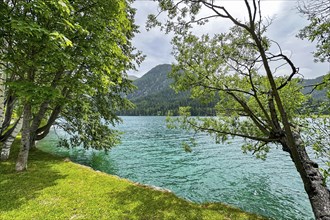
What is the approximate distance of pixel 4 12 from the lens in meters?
6.23

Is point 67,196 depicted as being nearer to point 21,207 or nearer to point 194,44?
point 21,207

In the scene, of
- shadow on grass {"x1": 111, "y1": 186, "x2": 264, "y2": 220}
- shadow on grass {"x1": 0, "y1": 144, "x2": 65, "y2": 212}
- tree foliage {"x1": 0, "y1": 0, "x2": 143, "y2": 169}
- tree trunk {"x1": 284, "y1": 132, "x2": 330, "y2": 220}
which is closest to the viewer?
tree foliage {"x1": 0, "y1": 0, "x2": 143, "y2": 169}

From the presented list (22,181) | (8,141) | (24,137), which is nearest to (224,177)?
(22,181)

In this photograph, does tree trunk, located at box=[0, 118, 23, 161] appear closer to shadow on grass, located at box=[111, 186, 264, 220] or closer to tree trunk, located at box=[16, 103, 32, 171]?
tree trunk, located at box=[16, 103, 32, 171]

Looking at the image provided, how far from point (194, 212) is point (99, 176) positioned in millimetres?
5961

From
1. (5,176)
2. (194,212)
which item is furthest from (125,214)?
(5,176)

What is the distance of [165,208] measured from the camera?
7.93 metres

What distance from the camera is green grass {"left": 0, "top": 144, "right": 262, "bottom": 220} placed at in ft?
23.2

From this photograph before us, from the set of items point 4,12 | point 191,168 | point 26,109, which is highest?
point 4,12

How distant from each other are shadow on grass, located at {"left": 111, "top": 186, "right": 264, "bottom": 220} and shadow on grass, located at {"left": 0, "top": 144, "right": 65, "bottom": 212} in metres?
3.44

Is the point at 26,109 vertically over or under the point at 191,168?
over

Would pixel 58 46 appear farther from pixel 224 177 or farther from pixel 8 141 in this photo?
pixel 224 177

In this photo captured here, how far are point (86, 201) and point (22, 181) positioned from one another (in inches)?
154

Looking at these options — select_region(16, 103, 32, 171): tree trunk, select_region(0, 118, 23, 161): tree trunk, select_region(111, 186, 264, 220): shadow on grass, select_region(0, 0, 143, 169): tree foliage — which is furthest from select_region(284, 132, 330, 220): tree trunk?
select_region(0, 118, 23, 161): tree trunk
